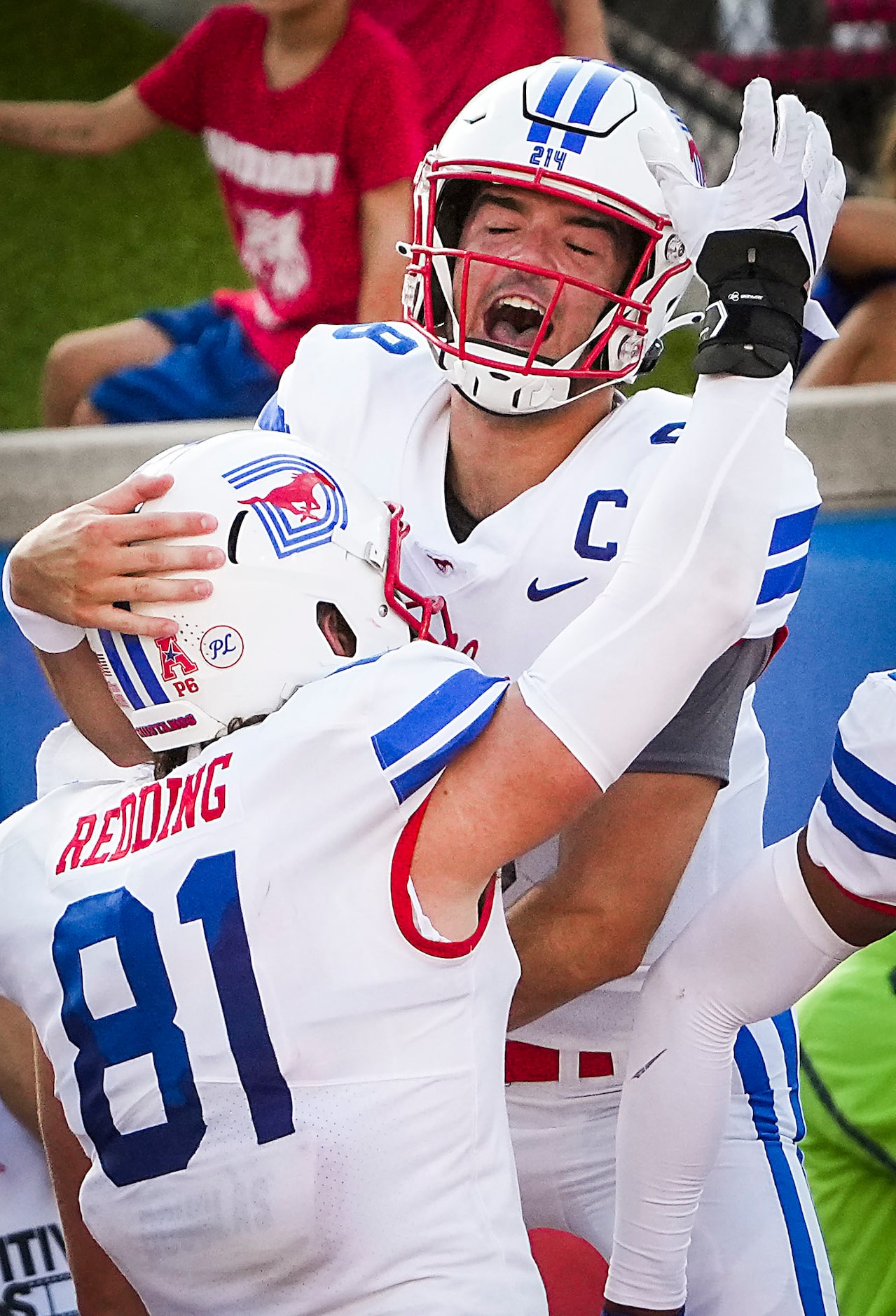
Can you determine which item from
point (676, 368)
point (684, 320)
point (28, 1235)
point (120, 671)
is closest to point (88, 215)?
point (676, 368)

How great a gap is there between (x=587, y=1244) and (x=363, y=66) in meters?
2.32

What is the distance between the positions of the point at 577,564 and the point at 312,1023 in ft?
2.33

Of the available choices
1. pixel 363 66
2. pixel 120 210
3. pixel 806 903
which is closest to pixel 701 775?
pixel 806 903

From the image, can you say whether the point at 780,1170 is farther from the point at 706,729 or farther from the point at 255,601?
the point at 255,601

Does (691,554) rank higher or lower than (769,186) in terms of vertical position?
lower

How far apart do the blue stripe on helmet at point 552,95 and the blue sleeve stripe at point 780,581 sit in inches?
23.3

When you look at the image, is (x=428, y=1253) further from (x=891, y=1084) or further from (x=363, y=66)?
(x=363, y=66)

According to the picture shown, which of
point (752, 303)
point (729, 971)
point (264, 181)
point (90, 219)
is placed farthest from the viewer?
point (90, 219)

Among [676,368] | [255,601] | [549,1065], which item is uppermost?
[255,601]

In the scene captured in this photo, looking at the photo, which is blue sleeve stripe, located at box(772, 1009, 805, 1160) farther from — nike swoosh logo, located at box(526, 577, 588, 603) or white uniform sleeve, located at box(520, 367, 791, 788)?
white uniform sleeve, located at box(520, 367, 791, 788)

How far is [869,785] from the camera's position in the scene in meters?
1.54

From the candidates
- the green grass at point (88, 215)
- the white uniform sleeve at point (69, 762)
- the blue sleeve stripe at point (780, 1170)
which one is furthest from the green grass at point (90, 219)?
the blue sleeve stripe at point (780, 1170)

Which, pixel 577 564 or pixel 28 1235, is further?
pixel 28 1235

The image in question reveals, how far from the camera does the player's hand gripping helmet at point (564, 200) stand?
188 centimetres
